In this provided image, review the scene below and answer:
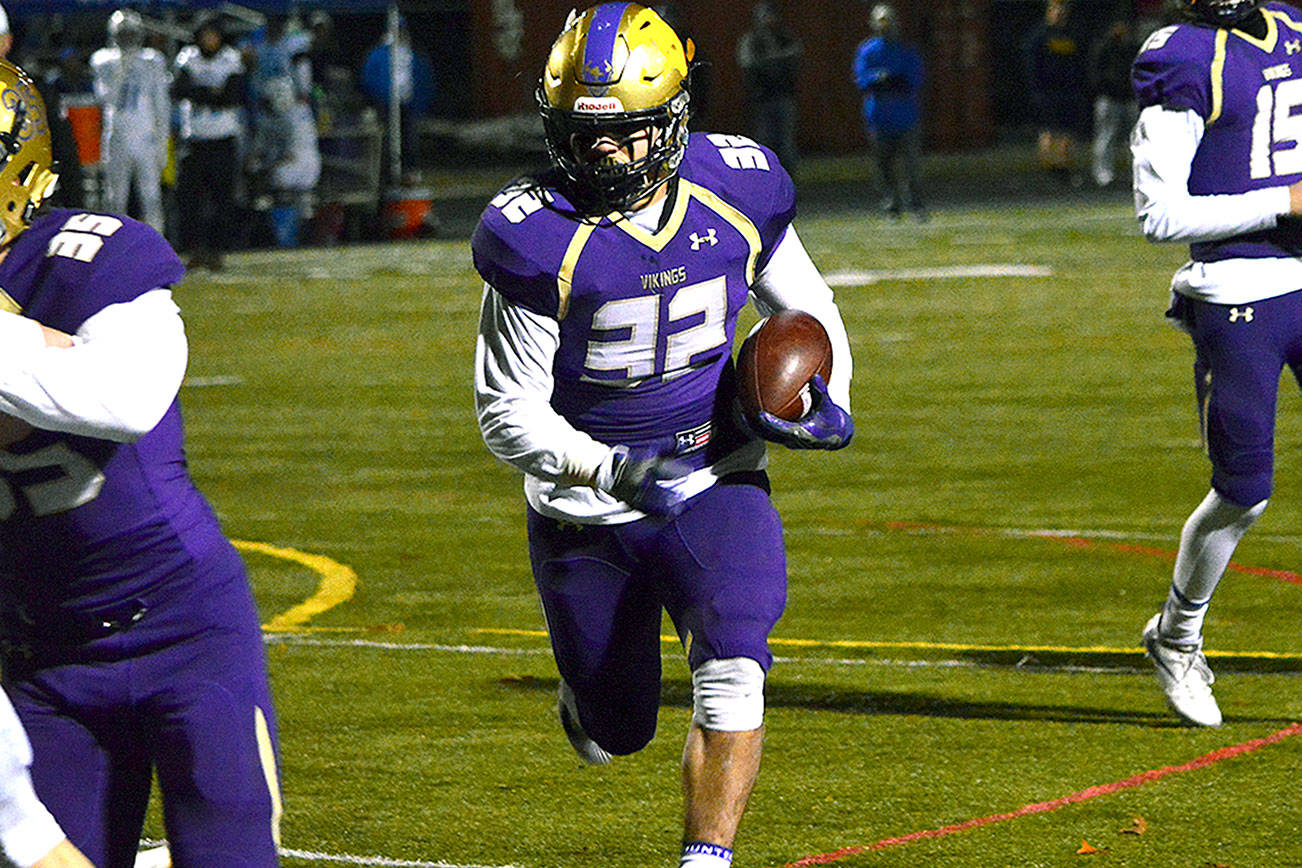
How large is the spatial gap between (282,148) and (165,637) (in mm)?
18581

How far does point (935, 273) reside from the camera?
1908 cm

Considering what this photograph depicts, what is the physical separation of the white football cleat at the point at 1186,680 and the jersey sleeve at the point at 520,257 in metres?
2.34

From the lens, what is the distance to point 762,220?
196 inches

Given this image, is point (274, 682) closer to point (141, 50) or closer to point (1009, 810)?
point (1009, 810)

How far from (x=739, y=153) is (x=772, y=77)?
65.2 ft

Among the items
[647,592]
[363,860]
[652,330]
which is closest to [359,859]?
[363,860]

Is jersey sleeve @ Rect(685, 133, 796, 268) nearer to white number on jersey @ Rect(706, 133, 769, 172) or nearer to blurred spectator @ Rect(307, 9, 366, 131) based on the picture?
white number on jersey @ Rect(706, 133, 769, 172)

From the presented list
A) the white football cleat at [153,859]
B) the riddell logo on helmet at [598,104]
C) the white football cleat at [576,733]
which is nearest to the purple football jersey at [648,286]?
the riddell logo on helmet at [598,104]

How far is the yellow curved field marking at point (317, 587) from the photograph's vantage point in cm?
795

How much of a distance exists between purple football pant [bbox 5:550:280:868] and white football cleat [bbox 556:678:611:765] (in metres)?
1.70

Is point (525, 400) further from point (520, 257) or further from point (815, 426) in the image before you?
point (815, 426)

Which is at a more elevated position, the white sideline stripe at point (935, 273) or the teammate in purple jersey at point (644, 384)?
the teammate in purple jersey at point (644, 384)

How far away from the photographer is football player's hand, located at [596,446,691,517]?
186 inches

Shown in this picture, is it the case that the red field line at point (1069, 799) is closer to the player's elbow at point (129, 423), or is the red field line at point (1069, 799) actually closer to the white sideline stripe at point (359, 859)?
the white sideline stripe at point (359, 859)
